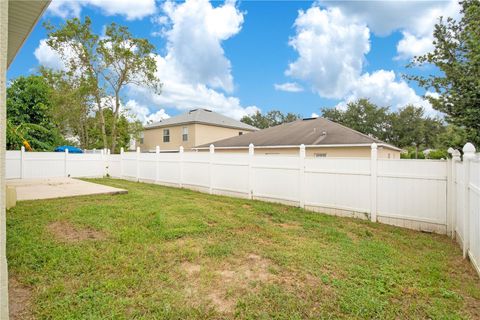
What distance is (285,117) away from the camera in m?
48.8

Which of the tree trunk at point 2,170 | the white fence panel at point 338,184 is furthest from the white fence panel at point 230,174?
the tree trunk at point 2,170

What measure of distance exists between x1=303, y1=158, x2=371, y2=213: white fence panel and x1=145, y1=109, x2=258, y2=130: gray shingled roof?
1825 centimetres

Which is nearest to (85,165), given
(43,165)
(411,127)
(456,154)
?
(43,165)

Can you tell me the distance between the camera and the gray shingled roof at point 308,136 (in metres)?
13.8

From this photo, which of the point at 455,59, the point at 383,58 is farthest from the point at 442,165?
the point at 383,58

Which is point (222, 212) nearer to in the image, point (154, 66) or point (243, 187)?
point (243, 187)

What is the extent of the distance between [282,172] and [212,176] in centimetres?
319

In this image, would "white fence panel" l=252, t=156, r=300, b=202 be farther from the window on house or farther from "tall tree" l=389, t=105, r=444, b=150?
"tall tree" l=389, t=105, r=444, b=150

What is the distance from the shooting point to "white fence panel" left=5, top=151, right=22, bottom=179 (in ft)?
46.4

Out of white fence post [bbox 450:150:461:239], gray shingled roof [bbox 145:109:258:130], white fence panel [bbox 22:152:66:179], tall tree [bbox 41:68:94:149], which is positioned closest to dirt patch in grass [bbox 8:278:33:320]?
white fence post [bbox 450:150:461:239]

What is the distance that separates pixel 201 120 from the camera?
25.0 meters

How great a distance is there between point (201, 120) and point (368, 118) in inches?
962

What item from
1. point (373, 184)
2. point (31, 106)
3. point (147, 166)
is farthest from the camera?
point (31, 106)

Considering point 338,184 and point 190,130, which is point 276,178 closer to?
point 338,184
